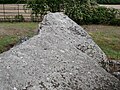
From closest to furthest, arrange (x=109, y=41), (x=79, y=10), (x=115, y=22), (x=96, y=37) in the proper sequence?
1. (x=109, y=41)
2. (x=96, y=37)
3. (x=79, y=10)
4. (x=115, y=22)

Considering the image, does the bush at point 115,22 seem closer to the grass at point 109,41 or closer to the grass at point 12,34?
the grass at point 109,41

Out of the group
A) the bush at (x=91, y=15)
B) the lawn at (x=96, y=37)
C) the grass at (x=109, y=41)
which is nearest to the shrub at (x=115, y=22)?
the bush at (x=91, y=15)

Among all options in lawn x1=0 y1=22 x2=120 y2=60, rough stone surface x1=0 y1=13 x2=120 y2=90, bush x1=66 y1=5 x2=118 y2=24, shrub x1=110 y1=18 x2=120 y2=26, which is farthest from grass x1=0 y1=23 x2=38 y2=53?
rough stone surface x1=0 y1=13 x2=120 y2=90

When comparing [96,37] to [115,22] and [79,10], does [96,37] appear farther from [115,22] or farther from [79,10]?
[115,22]

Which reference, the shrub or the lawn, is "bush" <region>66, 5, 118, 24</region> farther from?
the lawn

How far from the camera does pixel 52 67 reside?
192 inches

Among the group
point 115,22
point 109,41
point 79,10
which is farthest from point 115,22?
point 109,41

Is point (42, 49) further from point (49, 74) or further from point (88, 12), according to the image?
point (88, 12)

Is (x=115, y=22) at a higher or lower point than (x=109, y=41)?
lower

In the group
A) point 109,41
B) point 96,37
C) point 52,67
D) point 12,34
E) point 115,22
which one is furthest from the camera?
point 115,22

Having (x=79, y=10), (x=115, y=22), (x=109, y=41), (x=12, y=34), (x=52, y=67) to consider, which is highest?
(x=52, y=67)

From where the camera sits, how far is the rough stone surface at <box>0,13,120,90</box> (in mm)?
4547

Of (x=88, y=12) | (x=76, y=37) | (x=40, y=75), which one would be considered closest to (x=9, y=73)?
(x=40, y=75)

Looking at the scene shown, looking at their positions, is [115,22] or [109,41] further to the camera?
[115,22]
